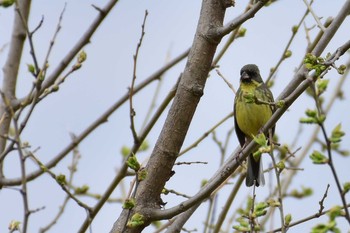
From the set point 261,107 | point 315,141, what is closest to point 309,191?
point 315,141

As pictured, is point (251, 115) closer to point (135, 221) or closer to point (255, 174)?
point (255, 174)

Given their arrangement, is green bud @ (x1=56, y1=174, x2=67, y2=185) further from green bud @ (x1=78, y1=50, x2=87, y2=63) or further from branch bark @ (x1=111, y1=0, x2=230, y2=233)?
green bud @ (x1=78, y1=50, x2=87, y2=63)

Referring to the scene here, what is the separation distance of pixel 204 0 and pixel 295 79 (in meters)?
0.62

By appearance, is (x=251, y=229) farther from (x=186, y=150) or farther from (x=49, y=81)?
(x=49, y=81)

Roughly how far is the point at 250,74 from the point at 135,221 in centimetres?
381

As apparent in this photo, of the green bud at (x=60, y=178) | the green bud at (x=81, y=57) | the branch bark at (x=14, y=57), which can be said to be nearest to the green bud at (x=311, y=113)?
the green bud at (x=60, y=178)

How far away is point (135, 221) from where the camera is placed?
10.7 ft

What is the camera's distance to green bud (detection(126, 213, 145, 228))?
3.24 m

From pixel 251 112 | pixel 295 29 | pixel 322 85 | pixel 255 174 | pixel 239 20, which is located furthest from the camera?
pixel 251 112

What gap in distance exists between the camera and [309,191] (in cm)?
588

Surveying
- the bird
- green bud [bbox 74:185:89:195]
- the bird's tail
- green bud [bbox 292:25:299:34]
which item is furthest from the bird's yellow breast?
green bud [bbox 74:185:89:195]

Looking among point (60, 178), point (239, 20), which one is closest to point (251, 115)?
point (239, 20)

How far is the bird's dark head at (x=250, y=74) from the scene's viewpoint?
6.79 meters

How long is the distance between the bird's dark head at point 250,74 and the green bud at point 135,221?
3.64m
